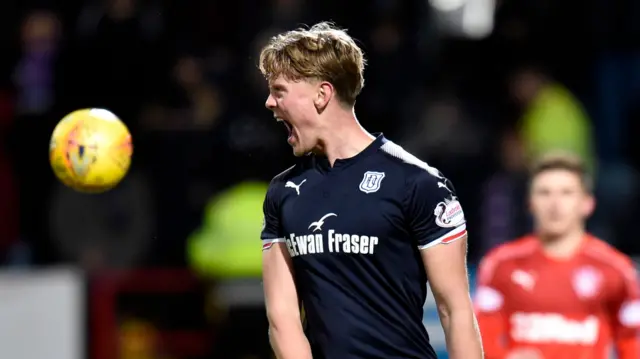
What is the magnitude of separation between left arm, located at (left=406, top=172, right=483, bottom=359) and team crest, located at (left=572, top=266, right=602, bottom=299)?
9.20 ft

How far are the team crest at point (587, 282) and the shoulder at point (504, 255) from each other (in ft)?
1.05

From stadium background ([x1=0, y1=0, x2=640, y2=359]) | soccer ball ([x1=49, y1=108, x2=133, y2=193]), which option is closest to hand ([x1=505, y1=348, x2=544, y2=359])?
stadium background ([x1=0, y1=0, x2=640, y2=359])

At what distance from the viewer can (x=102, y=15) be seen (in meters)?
10.3

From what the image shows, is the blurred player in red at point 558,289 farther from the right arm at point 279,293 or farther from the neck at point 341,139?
the neck at point 341,139

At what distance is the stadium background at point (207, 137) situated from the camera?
9789 mm

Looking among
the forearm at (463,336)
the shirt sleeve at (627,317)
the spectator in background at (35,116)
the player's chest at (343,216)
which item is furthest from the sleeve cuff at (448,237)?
the spectator in background at (35,116)

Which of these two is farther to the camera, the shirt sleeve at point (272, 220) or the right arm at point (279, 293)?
the shirt sleeve at point (272, 220)

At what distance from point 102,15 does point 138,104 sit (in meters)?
0.81

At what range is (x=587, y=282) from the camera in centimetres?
699

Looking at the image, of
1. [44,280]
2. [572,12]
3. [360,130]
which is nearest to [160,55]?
[44,280]

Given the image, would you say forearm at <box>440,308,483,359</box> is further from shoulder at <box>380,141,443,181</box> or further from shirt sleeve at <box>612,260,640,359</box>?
shirt sleeve at <box>612,260,640,359</box>

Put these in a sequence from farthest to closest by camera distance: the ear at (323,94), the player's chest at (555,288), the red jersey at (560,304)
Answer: the player's chest at (555,288) < the red jersey at (560,304) < the ear at (323,94)

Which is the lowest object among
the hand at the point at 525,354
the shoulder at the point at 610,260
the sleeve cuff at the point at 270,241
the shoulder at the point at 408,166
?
the hand at the point at 525,354

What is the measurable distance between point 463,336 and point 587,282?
2.91 metres
